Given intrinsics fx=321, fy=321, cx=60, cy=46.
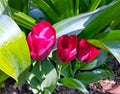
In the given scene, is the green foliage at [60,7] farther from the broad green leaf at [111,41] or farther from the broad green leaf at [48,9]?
the broad green leaf at [111,41]

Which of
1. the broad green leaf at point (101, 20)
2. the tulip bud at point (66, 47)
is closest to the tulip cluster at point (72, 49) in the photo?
the tulip bud at point (66, 47)

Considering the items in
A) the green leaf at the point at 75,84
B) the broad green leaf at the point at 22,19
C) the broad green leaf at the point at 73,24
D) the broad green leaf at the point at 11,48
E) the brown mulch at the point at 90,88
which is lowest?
the brown mulch at the point at 90,88

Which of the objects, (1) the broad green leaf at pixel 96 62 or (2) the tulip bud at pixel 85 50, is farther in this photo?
(1) the broad green leaf at pixel 96 62

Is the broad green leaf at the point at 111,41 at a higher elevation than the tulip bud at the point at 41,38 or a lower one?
lower

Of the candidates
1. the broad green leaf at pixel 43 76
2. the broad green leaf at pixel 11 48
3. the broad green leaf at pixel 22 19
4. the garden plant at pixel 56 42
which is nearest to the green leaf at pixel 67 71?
the garden plant at pixel 56 42

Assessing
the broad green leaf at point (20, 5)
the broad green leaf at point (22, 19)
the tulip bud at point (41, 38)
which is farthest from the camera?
the broad green leaf at point (20, 5)

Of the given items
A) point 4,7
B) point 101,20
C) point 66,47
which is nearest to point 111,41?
point 101,20

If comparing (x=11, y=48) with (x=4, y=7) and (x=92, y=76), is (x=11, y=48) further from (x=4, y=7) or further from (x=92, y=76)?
(x=92, y=76)

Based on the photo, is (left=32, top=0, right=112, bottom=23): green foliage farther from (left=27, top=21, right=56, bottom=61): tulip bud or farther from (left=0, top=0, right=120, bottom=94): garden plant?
(left=27, top=21, right=56, bottom=61): tulip bud

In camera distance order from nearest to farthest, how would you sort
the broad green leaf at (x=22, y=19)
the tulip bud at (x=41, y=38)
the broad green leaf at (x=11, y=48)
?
1. the broad green leaf at (x=11, y=48)
2. the tulip bud at (x=41, y=38)
3. the broad green leaf at (x=22, y=19)
